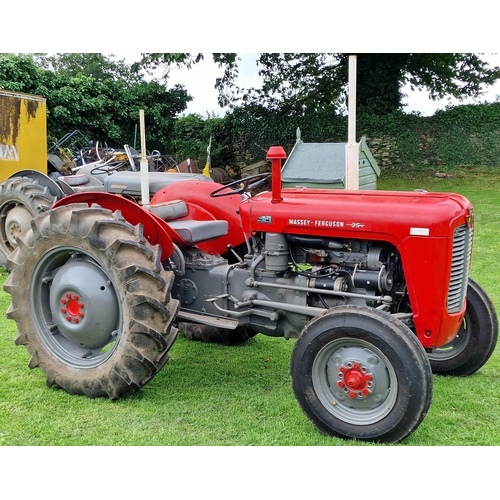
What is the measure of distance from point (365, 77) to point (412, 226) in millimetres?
14562

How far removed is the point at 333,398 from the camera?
2.95 metres

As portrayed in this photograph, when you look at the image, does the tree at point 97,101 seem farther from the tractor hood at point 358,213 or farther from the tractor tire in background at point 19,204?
the tractor hood at point 358,213

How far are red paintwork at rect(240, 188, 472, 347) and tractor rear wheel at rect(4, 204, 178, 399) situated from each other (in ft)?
2.89

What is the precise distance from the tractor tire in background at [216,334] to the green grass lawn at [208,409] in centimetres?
10

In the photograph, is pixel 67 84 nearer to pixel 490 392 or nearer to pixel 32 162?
pixel 32 162

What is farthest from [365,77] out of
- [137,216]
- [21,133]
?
[137,216]

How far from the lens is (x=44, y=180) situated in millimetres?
7270

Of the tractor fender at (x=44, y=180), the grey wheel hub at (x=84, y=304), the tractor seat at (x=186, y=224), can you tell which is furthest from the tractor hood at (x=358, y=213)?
the tractor fender at (x=44, y=180)

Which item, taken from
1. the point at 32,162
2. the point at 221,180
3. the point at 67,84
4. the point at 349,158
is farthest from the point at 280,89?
the point at 349,158

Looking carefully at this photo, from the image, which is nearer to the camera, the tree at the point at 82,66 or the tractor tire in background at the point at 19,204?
the tractor tire in background at the point at 19,204

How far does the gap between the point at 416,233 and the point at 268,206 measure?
2.87 feet

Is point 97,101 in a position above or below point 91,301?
above

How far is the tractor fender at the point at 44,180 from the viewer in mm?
7191

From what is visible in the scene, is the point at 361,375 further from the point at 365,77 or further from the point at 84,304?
the point at 365,77
